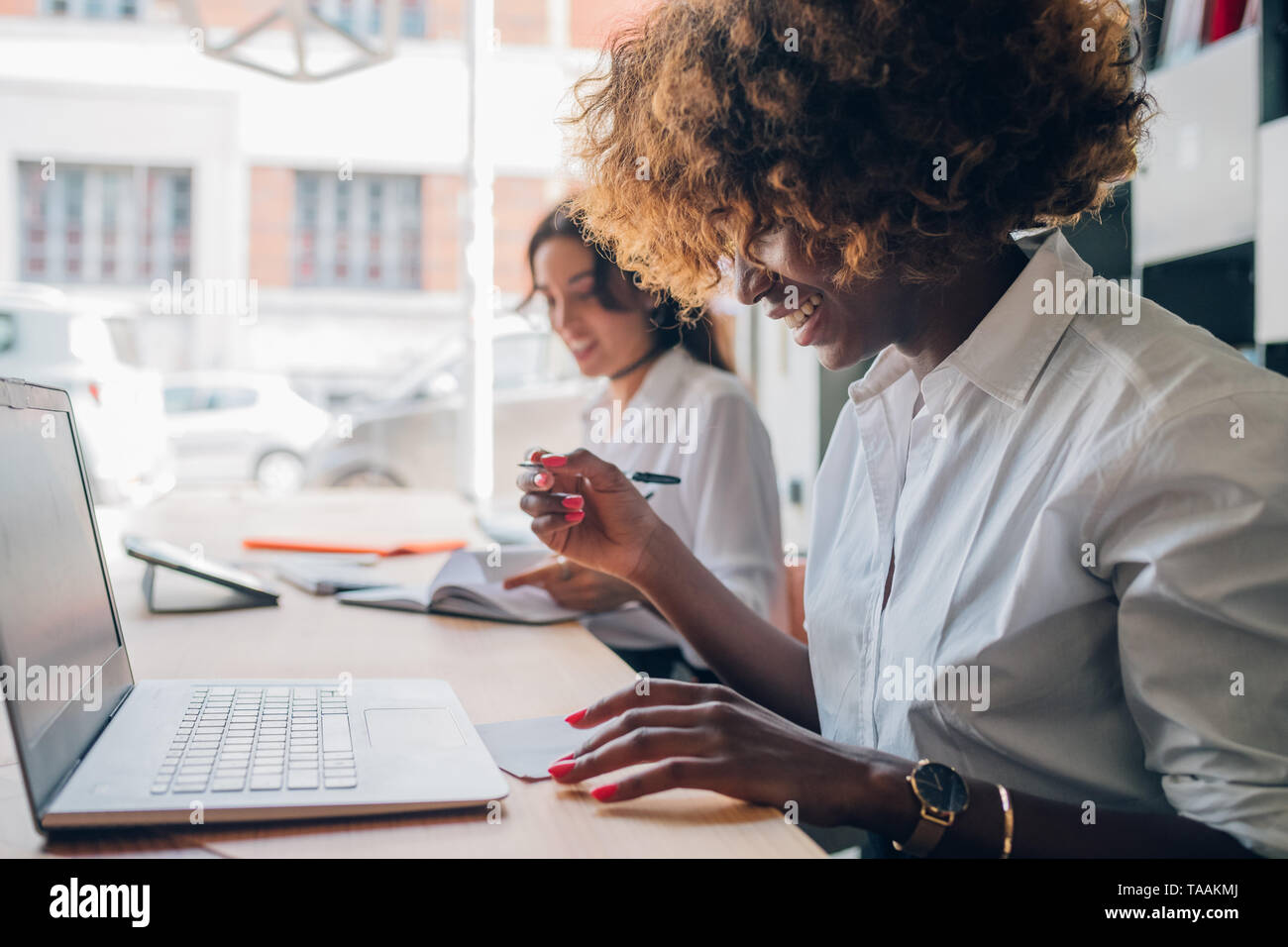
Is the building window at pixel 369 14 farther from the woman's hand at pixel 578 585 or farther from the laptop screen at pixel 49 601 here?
the laptop screen at pixel 49 601

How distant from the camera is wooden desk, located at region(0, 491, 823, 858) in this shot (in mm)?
600

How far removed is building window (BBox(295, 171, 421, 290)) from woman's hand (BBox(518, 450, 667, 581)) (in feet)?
28.4

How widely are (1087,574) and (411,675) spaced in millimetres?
650

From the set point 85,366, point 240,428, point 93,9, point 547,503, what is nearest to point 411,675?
point 547,503

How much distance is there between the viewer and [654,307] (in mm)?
1861

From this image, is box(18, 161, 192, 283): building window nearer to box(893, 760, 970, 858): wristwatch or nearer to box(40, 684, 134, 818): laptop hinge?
box(40, 684, 134, 818): laptop hinge

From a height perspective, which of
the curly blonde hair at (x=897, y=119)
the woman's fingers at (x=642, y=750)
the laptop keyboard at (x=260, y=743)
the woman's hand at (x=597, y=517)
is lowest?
the laptop keyboard at (x=260, y=743)

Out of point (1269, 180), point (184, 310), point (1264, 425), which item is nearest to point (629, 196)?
point (1264, 425)

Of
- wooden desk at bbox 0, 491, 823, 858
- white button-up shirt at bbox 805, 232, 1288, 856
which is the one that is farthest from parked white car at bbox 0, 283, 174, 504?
white button-up shirt at bbox 805, 232, 1288, 856

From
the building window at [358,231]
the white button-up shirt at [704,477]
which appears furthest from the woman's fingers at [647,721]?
the building window at [358,231]

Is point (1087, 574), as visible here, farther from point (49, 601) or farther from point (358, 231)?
point (358, 231)

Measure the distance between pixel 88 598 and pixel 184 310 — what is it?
29.5ft

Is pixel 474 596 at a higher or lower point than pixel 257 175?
lower

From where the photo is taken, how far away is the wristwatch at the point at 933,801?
0.65 m
